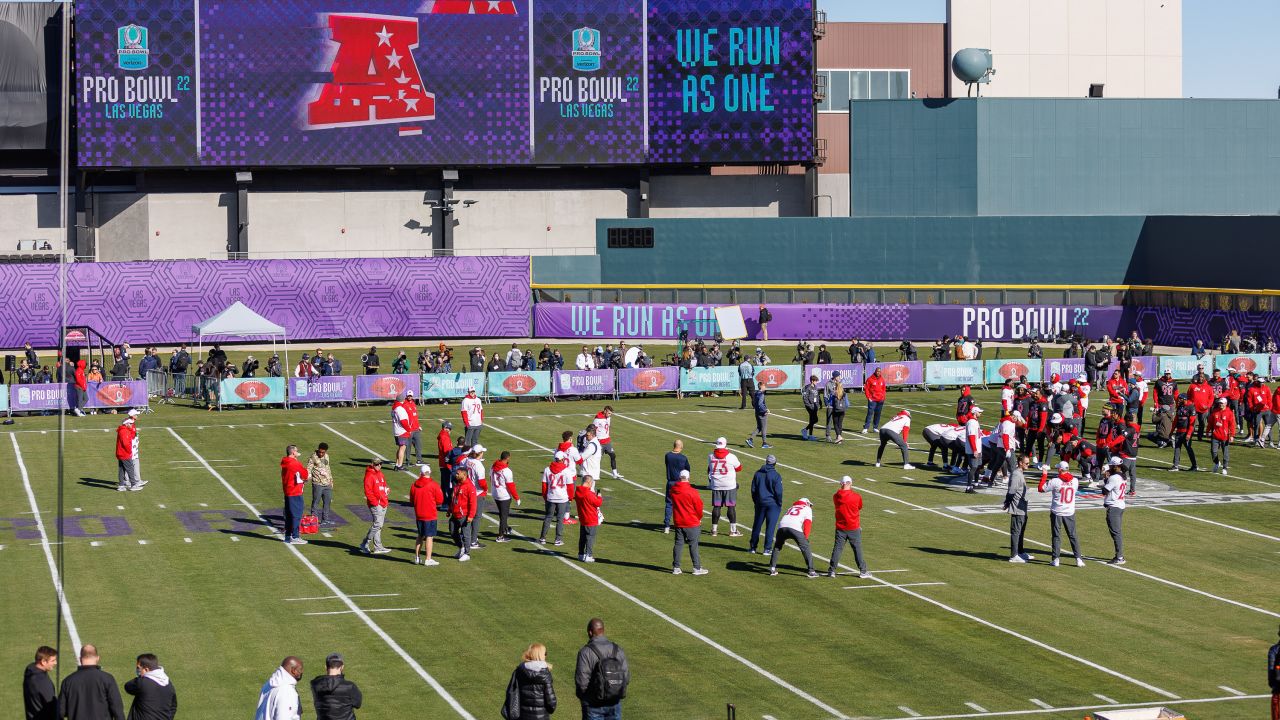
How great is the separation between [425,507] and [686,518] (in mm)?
4267

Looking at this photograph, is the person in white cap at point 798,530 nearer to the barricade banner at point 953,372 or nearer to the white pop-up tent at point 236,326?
the barricade banner at point 953,372

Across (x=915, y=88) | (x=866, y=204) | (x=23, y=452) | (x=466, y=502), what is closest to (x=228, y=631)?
(x=466, y=502)

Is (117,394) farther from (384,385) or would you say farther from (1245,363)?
(1245,363)

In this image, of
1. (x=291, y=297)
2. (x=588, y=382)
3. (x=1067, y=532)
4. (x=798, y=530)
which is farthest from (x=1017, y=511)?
(x=291, y=297)

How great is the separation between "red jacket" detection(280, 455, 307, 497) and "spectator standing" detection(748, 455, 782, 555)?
25.6 ft

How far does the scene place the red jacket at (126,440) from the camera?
3391cm

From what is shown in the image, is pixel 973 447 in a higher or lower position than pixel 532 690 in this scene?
higher

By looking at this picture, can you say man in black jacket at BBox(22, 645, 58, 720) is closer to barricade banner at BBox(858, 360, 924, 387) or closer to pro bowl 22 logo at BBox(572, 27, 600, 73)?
barricade banner at BBox(858, 360, 924, 387)

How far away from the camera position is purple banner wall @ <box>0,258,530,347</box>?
224 ft

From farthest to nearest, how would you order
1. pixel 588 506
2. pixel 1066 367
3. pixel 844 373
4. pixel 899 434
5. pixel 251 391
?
pixel 1066 367 → pixel 844 373 → pixel 251 391 → pixel 899 434 → pixel 588 506

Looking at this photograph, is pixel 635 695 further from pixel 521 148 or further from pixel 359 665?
pixel 521 148

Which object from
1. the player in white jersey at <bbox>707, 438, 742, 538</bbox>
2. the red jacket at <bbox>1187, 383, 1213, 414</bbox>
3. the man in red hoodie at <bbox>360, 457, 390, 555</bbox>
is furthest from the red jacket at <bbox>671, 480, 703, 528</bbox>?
the red jacket at <bbox>1187, 383, 1213, 414</bbox>

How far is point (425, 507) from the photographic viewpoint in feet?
88.9

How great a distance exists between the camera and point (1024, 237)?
249 ft
